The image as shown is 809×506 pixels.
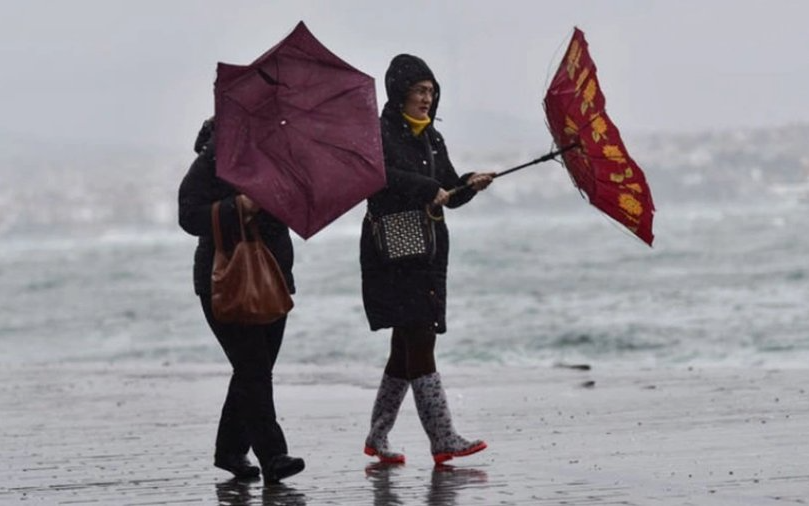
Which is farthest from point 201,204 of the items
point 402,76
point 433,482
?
point 433,482

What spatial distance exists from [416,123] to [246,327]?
3.69 feet

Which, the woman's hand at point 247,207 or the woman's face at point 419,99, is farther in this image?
the woman's face at point 419,99

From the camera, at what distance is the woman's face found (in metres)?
7.78

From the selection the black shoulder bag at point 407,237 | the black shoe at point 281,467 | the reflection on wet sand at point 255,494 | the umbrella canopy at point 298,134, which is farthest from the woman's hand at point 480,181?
the reflection on wet sand at point 255,494

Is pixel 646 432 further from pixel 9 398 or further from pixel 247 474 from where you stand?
pixel 9 398

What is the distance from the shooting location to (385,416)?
816 cm

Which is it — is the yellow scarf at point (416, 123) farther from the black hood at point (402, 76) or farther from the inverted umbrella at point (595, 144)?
the inverted umbrella at point (595, 144)

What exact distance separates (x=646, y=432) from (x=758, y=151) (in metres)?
183

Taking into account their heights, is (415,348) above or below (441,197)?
below

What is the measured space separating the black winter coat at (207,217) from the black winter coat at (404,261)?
49 cm

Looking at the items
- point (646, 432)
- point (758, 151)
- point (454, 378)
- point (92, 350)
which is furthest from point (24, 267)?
point (758, 151)

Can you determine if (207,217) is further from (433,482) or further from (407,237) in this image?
(433,482)

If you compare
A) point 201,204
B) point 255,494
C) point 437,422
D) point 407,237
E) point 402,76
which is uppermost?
point 402,76

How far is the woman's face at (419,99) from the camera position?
25.5 ft
